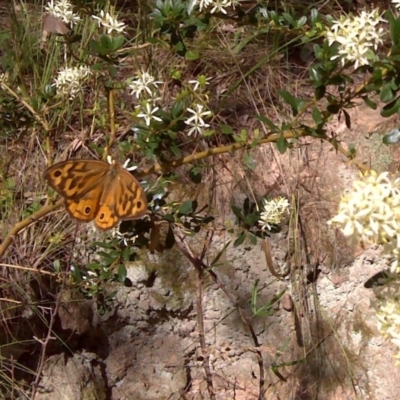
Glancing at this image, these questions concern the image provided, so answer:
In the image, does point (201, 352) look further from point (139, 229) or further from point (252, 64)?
point (252, 64)

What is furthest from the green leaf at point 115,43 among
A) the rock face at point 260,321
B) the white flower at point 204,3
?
the rock face at point 260,321

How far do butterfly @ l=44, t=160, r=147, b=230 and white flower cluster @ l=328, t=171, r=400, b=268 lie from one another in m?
0.45

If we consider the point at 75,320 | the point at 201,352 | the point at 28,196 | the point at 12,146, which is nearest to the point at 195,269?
the point at 201,352

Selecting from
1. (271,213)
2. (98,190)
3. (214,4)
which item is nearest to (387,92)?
(214,4)

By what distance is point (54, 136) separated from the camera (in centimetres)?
205

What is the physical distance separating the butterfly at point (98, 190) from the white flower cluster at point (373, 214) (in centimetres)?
45

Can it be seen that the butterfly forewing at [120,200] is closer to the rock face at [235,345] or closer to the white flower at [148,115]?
the white flower at [148,115]

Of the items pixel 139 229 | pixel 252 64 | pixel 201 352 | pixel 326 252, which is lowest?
pixel 201 352

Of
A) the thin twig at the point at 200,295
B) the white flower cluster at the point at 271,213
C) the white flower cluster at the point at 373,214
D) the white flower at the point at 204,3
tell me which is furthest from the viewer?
the thin twig at the point at 200,295

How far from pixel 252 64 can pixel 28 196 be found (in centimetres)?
86

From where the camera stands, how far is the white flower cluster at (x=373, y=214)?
0.90m

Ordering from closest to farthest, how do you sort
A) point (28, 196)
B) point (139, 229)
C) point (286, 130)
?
1. point (286, 130)
2. point (139, 229)
3. point (28, 196)

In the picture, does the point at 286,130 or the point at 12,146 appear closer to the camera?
the point at 286,130

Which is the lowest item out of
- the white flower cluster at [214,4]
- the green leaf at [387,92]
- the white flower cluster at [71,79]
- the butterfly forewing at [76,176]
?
the butterfly forewing at [76,176]
